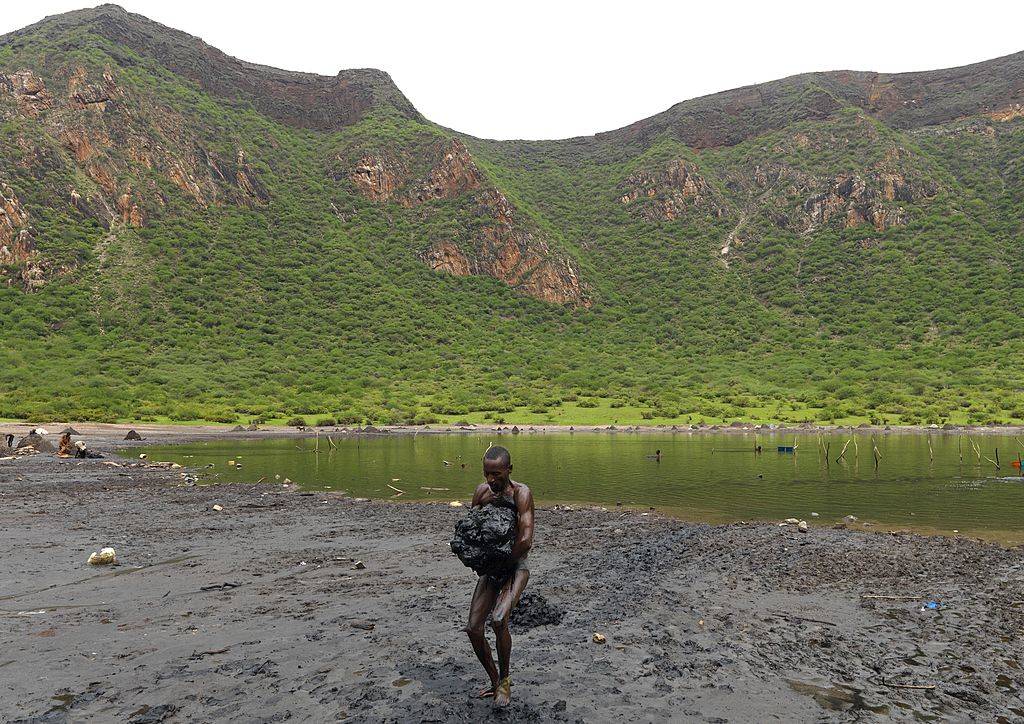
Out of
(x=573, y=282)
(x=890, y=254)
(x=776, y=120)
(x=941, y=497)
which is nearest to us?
(x=941, y=497)

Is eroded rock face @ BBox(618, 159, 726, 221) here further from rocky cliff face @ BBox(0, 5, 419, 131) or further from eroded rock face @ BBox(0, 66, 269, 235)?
eroded rock face @ BBox(0, 66, 269, 235)

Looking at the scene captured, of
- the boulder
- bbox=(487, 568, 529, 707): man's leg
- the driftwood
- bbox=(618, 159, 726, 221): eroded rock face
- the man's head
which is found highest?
bbox=(618, 159, 726, 221): eroded rock face

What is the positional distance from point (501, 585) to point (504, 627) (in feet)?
1.34

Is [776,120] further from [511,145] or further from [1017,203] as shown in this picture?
[511,145]

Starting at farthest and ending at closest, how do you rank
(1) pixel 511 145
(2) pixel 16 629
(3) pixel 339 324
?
(1) pixel 511 145 → (3) pixel 339 324 → (2) pixel 16 629

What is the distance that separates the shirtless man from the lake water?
43.2 feet

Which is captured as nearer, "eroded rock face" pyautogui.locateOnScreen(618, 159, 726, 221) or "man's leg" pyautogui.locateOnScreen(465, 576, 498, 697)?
"man's leg" pyautogui.locateOnScreen(465, 576, 498, 697)

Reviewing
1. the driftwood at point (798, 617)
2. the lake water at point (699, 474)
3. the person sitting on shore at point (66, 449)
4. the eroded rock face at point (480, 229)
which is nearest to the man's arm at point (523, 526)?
the driftwood at point (798, 617)

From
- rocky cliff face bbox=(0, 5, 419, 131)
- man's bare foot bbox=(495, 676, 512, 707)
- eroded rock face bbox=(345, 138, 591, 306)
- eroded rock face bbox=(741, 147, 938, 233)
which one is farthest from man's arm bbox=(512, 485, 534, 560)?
rocky cliff face bbox=(0, 5, 419, 131)

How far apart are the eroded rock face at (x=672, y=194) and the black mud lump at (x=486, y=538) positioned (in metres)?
132

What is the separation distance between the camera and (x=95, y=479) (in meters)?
24.3

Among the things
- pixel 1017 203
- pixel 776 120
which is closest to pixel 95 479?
pixel 1017 203

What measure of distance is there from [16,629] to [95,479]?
60.9ft

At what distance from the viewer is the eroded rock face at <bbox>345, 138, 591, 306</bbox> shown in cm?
11119
